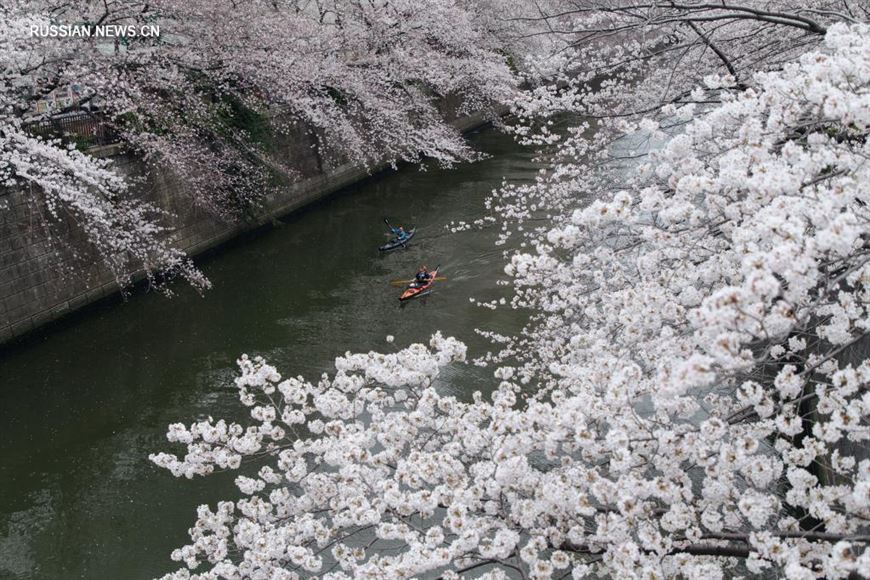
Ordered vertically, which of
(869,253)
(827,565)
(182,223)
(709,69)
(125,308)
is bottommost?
(827,565)

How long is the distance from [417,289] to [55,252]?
20.9ft

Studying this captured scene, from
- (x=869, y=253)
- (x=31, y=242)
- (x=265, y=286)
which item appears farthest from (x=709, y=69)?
(x=31, y=242)

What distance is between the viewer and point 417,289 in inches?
527

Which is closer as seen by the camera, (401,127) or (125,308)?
(125,308)

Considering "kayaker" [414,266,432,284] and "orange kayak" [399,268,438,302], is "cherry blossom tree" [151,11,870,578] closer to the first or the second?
"orange kayak" [399,268,438,302]

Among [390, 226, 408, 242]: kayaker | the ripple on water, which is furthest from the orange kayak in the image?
the ripple on water

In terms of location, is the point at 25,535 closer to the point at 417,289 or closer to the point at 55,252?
the point at 55,252

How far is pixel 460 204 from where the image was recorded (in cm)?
1909

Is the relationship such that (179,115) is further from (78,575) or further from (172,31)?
(78,575)

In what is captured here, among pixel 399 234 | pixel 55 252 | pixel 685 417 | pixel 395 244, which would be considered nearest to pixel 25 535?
pixel 55 252

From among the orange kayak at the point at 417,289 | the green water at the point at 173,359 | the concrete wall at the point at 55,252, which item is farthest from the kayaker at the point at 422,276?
the concrete wall at the point at 55,252

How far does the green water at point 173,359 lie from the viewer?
26.2 feet

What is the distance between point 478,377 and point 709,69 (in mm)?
5216

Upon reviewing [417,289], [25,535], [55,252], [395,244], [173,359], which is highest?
[395,244]
